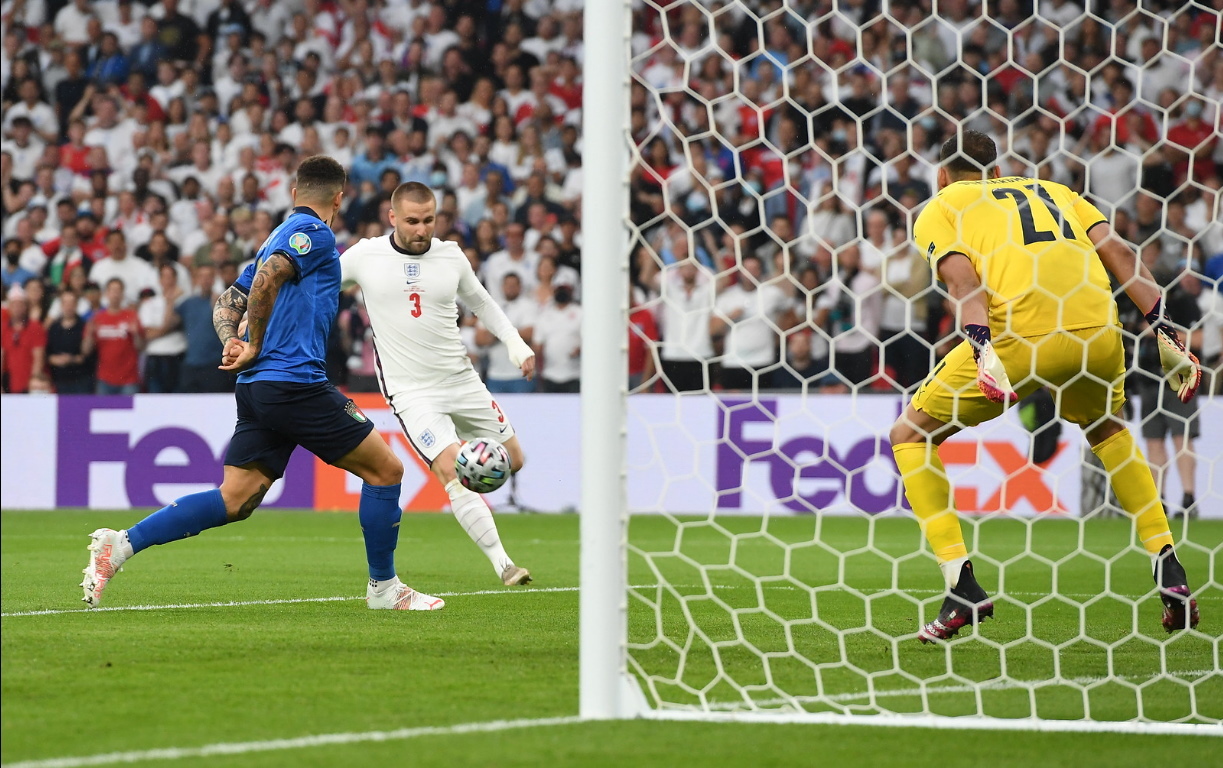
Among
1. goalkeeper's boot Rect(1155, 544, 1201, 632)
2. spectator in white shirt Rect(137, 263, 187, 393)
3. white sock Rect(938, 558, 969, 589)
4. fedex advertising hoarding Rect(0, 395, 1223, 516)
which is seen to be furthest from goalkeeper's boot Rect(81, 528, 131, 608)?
spectator in white shirt Rect(137, 263, 187, 393)

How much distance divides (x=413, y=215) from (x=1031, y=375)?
284 centimetres

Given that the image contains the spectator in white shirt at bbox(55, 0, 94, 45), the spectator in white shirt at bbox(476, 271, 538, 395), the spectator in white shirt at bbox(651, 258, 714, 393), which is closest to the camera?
the spectator in white shirt at bbox(651, 258, 714, 393)

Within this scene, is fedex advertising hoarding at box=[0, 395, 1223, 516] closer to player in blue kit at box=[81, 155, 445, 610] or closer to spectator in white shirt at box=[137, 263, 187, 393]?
spectator in white shirt at box=[137, 263, 187, 393]

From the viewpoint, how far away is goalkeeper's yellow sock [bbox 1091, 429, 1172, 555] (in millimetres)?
5473

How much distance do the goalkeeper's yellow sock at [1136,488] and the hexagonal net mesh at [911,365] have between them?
2 centimetres

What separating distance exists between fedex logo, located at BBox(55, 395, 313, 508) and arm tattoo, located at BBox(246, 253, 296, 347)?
6.91 m

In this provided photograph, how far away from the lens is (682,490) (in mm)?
11711

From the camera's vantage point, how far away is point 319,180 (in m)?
5.83

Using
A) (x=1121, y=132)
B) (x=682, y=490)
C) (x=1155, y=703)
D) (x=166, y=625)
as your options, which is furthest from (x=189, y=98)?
(x=1155, y=703)

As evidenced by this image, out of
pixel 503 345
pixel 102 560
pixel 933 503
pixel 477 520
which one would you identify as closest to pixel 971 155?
pixel 933 503

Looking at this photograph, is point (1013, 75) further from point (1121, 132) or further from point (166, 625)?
point (166, 625)

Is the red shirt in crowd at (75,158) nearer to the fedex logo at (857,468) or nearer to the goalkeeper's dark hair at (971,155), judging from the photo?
the fedex logo at (857,468)

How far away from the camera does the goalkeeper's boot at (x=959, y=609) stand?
5148 mm

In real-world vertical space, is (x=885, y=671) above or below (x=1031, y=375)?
below
